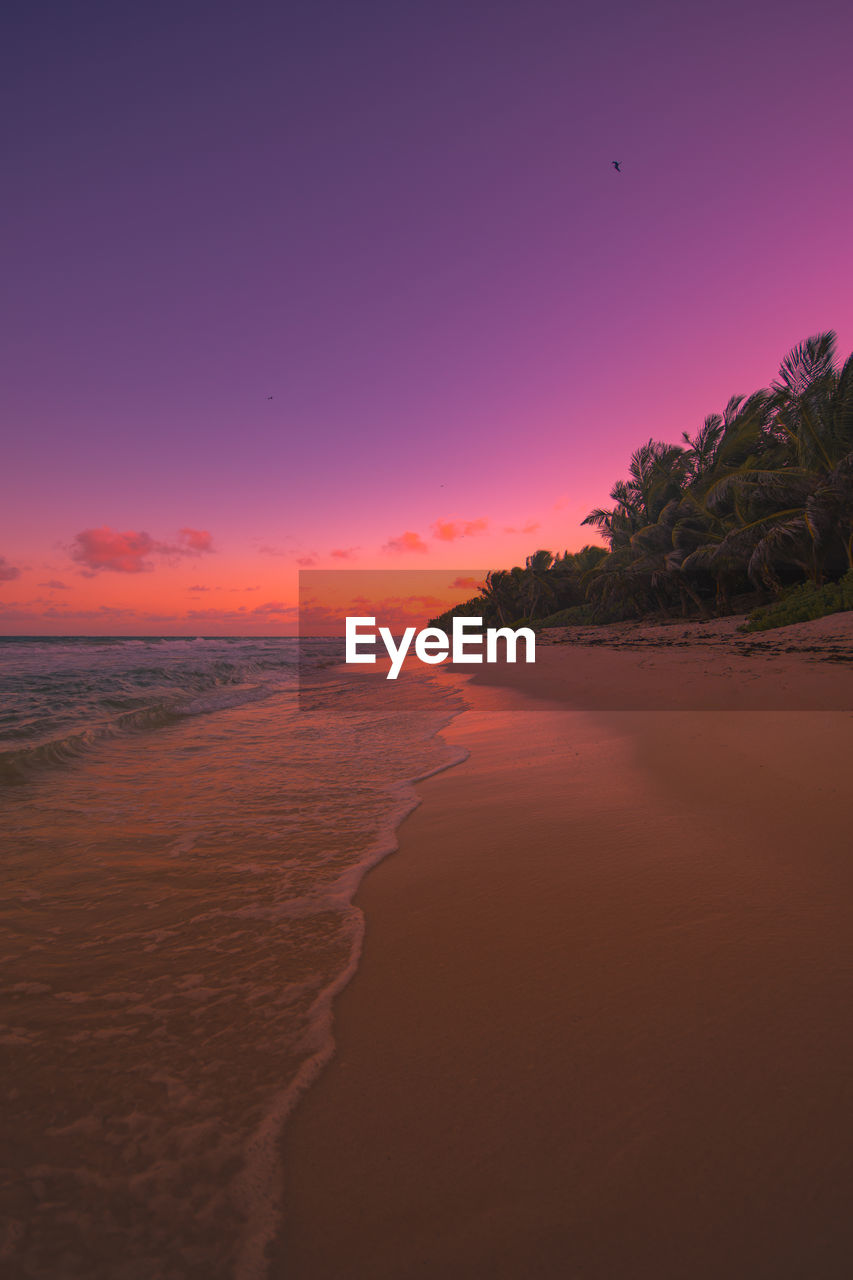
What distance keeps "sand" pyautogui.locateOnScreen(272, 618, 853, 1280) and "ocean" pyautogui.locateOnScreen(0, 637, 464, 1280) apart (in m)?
0.19

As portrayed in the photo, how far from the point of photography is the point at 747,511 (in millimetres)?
22938

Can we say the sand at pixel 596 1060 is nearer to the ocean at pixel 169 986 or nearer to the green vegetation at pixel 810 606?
the ocean at pixel 169 986

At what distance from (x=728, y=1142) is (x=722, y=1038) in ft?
1.45

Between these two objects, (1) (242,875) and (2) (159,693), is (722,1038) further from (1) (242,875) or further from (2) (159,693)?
(2) (159,693)

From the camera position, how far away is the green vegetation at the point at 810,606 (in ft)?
52.8

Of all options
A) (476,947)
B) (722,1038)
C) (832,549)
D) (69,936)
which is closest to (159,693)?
(69,936)

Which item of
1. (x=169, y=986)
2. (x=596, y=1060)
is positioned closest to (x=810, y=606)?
(x=596, y=1060)

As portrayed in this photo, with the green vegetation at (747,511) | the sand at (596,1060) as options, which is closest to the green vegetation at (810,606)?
the green vegetation at (747,511)

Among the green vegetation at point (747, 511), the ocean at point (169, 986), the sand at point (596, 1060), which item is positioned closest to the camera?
the sand at point (596, 1060)

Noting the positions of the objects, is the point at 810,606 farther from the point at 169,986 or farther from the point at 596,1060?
the point at 169,986

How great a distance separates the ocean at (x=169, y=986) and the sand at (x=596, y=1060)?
0.19 meters

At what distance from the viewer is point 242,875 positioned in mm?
3600

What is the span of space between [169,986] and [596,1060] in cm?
197

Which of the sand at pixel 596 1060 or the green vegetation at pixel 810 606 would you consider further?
the green vegetation at pixel 810 606
